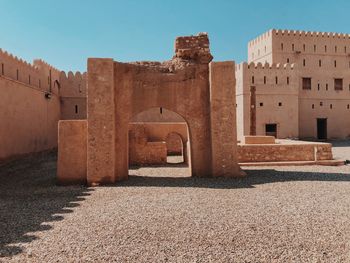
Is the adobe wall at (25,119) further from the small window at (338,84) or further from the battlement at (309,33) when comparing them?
the small window at (338,84)

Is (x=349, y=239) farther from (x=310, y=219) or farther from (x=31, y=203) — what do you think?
(x=31, y=203)

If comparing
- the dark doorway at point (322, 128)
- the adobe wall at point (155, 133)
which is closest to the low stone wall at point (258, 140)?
the adobe wall at point (155, 133)

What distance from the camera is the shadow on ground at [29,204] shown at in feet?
17.7

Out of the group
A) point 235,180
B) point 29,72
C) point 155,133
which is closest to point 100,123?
point 235,180

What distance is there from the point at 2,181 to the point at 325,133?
1052 inches

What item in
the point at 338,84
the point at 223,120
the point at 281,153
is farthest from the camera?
the point at 338,84

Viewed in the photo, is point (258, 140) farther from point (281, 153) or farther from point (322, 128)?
point (322, 128)

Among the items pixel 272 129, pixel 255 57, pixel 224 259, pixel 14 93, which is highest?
pixel 255 57

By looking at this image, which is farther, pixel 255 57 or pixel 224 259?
pixel 255 57

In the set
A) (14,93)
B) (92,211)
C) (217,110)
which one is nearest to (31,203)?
(92,211)

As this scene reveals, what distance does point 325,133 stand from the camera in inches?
1170

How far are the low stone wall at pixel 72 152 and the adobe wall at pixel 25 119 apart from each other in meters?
6.92

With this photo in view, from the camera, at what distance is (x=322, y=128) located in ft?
98.7

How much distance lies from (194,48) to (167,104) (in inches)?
85.7
